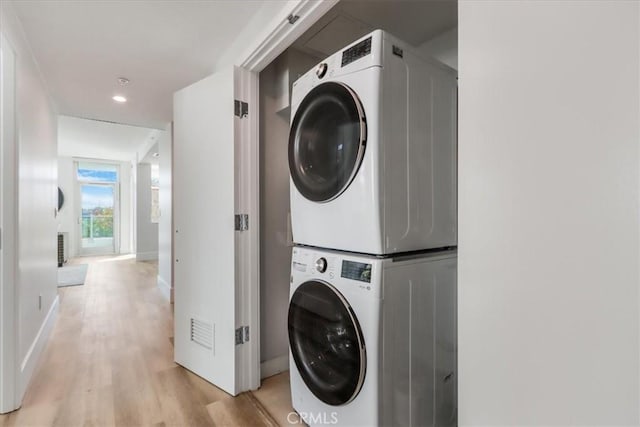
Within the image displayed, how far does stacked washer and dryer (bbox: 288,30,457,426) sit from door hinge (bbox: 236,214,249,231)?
1.57 ft

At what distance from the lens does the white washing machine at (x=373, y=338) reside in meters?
1.17

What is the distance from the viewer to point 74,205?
7.58 meters

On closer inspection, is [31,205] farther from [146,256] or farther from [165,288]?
[146,256]

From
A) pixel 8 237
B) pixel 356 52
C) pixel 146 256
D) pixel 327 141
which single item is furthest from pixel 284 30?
pixel 146 256

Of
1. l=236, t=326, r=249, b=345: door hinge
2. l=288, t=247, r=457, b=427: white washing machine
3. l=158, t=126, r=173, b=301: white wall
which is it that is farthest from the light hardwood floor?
l=158, t=126, r=173, b=301: white wall

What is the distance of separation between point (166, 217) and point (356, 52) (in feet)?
11.7

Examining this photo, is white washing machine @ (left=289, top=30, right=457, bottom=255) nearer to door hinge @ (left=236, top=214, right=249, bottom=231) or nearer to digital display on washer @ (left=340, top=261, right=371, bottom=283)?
digital display on washer @ (left=340, top=261, right=371, bottom=283)

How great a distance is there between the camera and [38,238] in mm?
2465

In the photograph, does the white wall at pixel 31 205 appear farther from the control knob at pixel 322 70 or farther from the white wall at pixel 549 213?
the white wall at pixel 549 213

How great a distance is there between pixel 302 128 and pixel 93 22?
152 centimetres

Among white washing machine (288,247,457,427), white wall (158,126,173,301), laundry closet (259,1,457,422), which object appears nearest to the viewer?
white washing machine (288,247,457,427)

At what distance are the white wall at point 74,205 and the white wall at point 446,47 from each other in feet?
27.2

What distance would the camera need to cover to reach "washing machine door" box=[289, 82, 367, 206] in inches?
48.3

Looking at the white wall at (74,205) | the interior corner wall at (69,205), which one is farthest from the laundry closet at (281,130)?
the interior corner wall at (69,205)
